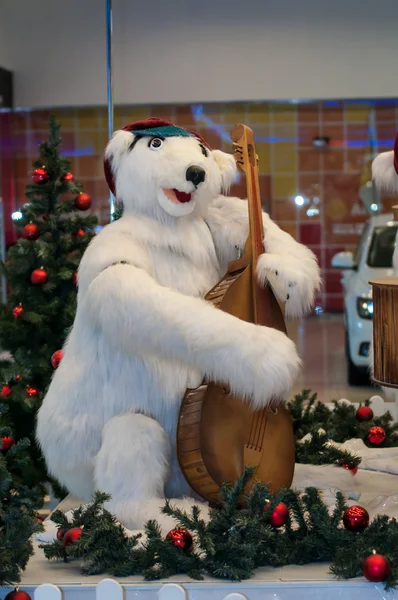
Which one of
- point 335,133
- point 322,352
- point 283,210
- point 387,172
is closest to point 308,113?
point 335,133

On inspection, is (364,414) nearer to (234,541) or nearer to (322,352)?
(234,541)

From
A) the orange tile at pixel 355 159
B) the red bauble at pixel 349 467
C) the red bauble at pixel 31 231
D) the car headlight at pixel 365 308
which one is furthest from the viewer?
the orange tile at pixel 355 159

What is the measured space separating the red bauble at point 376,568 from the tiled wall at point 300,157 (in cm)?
444

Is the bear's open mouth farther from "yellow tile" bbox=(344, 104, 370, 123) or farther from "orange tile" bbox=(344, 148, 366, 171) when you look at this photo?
"orange tile" bbox=(344, 148, 366, 171)

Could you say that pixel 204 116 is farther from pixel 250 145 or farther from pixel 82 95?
pixel 250 145

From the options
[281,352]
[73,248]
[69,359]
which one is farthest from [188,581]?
[73,248]

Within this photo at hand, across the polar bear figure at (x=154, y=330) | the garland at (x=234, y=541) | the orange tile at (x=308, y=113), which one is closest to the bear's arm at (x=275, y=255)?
the polar bear figure at (x=154, y=330)

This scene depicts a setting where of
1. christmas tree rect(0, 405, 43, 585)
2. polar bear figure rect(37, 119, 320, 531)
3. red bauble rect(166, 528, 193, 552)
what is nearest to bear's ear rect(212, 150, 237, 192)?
polar bear figure rect(37, 119, 320, 531)

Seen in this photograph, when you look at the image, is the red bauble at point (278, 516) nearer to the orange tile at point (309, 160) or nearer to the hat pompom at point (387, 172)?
the hat pompom at point (387, 172)

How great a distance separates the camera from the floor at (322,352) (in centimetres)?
629

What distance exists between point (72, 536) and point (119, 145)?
1.13 m

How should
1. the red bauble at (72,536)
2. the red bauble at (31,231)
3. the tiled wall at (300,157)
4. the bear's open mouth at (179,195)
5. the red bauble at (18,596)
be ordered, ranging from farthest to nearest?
the tiled wall at (300,157), the red bauble at (31,231), the bear's open mouth at (179,195), the red bauble at (72,536), the red bauble at (18,596)

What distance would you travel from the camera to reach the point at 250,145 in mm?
2559

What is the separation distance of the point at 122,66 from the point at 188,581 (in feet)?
14.0
